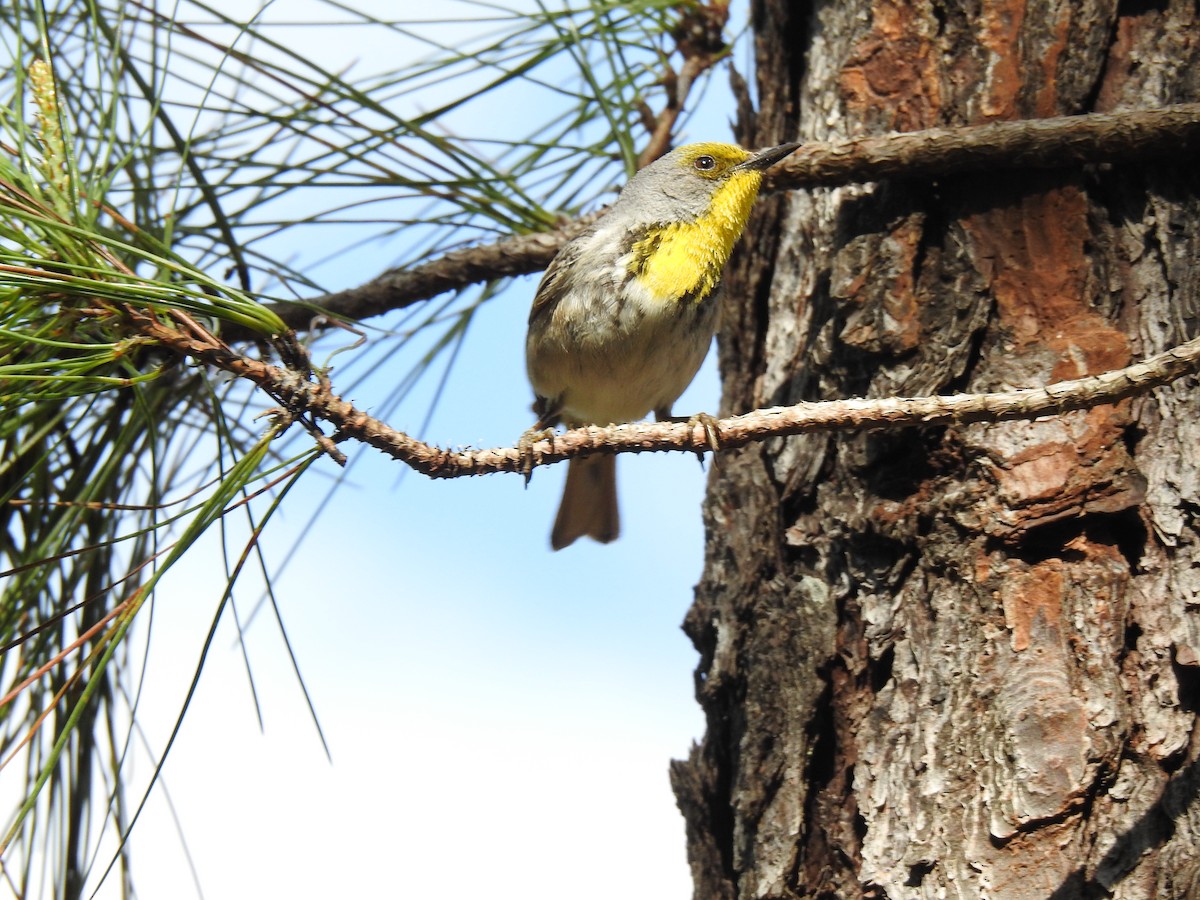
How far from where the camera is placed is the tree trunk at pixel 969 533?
2.09 meters

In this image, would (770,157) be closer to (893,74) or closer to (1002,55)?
(893,74)

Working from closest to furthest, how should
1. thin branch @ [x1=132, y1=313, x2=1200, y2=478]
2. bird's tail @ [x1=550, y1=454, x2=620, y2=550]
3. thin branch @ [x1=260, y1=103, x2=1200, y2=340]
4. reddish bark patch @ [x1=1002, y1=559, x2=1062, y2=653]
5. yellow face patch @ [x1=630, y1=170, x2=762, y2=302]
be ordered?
thin branch @ [x1=132, y1=313, x2=1200, y2=478]
reddish bark patch @ [x1=1002, y1=559, x2=1062, y2=653]
thin branch @ [x1=260, y1=103, x2=1200, y2=340]
yellow face patch @ [x1=630, y1=170, x2=762, y2=302]
bird's tail @ [x1=550, y1=454, x2=620, y2=550]

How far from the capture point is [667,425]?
82.6 inches

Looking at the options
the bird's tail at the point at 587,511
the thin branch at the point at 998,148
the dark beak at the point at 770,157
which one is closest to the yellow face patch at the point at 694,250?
the dark beak at the point at 770,157

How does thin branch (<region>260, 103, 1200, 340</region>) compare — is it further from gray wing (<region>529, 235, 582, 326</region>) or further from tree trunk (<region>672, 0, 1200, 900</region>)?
gray wing (<region>529, 235, 582, 326</region>)

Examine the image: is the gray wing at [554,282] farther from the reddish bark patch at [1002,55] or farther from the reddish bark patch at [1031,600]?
the reddish bark patch at [1031,600]

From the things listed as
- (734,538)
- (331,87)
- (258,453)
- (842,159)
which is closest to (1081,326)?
(842,159)

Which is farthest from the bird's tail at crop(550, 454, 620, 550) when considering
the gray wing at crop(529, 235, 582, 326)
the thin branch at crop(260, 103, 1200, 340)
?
the thin branch at crop(260, 103, 1200, 340)

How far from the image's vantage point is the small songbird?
345cm

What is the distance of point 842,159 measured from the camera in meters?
2.65

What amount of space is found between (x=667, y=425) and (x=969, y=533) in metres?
0.67

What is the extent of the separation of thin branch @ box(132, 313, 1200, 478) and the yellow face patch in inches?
55.2

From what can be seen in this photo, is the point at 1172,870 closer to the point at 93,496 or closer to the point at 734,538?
the point at 734,538

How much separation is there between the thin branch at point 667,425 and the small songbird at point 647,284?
4.25 ft
